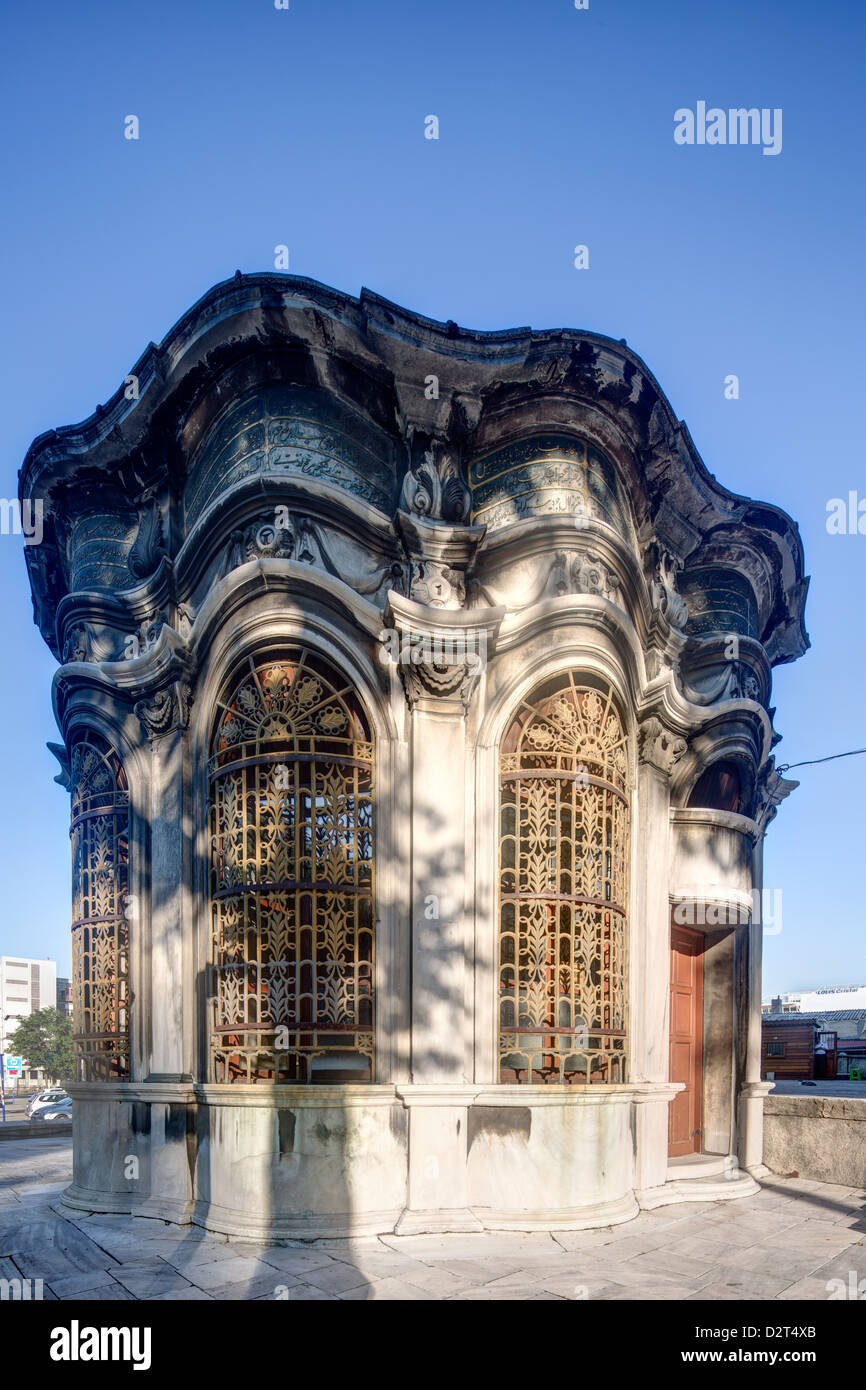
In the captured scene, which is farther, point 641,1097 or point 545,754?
point 641,1097

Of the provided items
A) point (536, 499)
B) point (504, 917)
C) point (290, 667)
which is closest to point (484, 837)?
point (504, 917)

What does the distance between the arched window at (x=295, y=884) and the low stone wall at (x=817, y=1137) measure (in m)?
5.80

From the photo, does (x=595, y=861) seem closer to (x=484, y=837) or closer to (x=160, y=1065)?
(x=484, y=837)

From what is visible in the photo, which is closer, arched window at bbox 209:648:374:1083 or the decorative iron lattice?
arched window at bbox 209:648:374:1083

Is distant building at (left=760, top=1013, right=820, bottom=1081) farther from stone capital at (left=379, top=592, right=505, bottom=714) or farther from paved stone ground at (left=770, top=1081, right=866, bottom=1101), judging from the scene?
stone capital at (left=379, top=592, right=505, bottom=714)

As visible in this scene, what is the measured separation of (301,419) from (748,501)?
5.30 metres

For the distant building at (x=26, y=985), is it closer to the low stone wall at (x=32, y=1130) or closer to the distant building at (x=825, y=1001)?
the distant building at (x=825, y=1001)

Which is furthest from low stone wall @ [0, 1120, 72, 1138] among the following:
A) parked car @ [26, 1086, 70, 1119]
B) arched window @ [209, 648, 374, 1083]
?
parked car @ [26, 1086, 70, 1119]

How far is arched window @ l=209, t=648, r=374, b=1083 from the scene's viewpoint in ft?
26.6

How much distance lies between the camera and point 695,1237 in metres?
8.08

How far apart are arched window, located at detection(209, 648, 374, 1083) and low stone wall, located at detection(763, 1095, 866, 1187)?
19.0ft

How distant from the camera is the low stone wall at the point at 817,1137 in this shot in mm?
10867

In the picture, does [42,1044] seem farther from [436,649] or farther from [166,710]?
[436,649]
